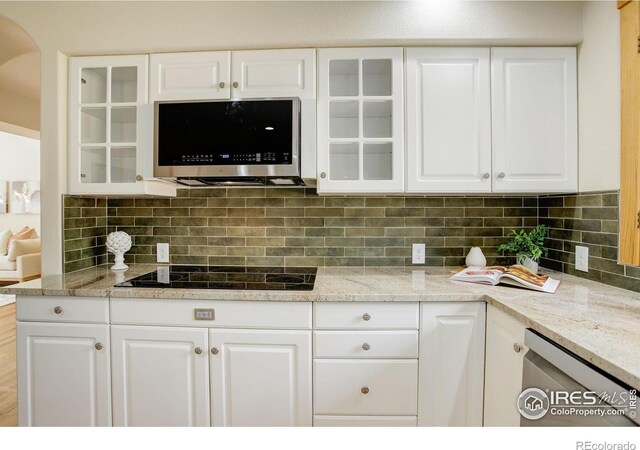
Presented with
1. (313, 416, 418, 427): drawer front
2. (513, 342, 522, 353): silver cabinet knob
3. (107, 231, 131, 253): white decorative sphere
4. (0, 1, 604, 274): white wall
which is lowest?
(313, 416, 418, 427): drawer front

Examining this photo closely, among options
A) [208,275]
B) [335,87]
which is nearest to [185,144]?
[208,275]

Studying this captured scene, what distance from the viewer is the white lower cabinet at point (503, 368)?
1.27 m

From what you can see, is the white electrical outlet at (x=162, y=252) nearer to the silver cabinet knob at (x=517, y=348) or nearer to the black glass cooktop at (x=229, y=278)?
the black glass cooktop at (x=229, y=278)

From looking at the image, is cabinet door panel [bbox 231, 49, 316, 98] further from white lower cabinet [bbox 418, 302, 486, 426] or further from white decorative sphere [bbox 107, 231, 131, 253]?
white lower cabinet [bbox 418, 302, 486, 426]

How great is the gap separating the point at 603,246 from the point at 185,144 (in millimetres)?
2098

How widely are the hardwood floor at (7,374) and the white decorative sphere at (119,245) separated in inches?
39.8

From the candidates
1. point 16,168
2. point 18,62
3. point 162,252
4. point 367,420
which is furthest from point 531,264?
point 16,168

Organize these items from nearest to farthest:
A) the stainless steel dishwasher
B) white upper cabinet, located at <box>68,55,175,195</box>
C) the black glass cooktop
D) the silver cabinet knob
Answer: the stainless steel dishwasher → the silver cabinet knob → the black glass cooktop → white upper cabinet, located at <box>68,55,175,195</box>

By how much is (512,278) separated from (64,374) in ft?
7.04

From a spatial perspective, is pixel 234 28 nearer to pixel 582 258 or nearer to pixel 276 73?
pixel 276 73

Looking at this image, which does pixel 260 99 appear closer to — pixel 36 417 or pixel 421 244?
pixel 421 244

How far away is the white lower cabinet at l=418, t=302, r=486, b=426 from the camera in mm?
1506

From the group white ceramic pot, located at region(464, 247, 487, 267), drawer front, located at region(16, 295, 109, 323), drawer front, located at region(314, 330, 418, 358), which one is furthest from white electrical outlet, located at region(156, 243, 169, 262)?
white ceramic pot, located at region(464, 247, 487, 267)

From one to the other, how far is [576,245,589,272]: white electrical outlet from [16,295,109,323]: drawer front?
7.70 feet
